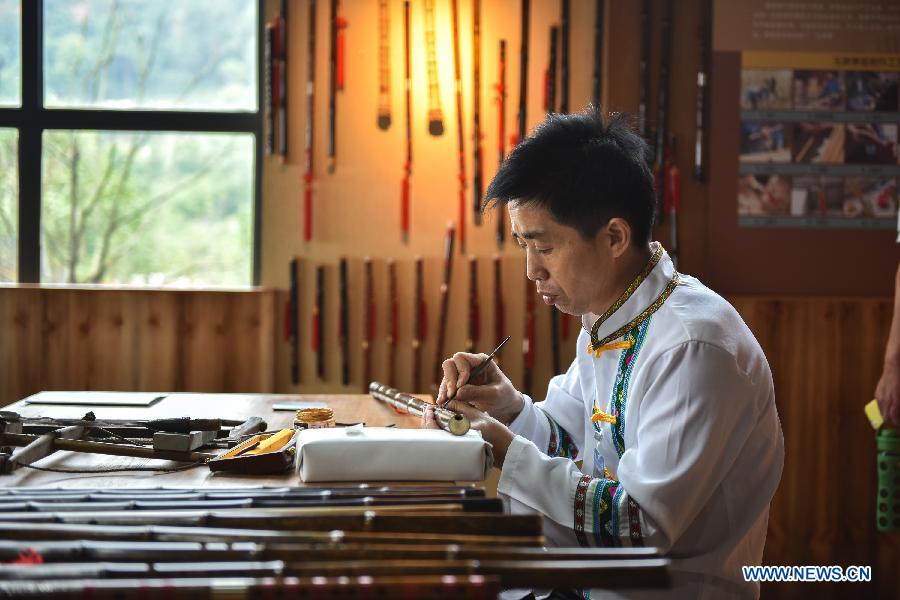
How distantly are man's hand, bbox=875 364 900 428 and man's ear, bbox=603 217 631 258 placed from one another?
4.73ft

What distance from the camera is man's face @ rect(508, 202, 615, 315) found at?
170cm

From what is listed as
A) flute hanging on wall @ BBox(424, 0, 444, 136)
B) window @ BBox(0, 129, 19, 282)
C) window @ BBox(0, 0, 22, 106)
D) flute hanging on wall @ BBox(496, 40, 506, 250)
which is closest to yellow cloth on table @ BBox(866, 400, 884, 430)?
flute hanging on wall @ BBox(496, 40, 506, 250)

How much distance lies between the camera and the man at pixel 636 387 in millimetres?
1484

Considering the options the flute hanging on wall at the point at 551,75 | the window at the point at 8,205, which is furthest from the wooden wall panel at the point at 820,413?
the window at the point at 8,205

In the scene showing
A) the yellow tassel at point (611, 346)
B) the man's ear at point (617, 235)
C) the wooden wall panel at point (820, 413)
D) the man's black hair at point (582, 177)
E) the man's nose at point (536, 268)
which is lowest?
the wooden wall panel at point (820, 413)

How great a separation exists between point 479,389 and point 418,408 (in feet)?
0.48

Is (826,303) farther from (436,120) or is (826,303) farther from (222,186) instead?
(222,186)

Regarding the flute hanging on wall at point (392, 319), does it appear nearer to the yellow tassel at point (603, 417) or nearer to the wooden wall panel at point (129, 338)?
the wooden wall panel at point (129, 338)

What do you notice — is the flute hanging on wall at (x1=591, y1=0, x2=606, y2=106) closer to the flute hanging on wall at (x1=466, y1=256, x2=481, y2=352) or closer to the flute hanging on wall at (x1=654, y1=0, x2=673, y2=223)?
the flute hanging on wall at (x1=654, y1=0, x2=673, y2=223)

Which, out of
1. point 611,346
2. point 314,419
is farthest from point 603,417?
point 314,419

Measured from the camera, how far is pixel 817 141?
369 centimetres

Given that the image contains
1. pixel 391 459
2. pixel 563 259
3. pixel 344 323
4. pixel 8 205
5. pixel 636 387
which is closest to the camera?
pixel 391 459

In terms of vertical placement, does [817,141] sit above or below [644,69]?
below

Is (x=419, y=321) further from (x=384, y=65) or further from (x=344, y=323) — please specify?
(x=384, y=65)
